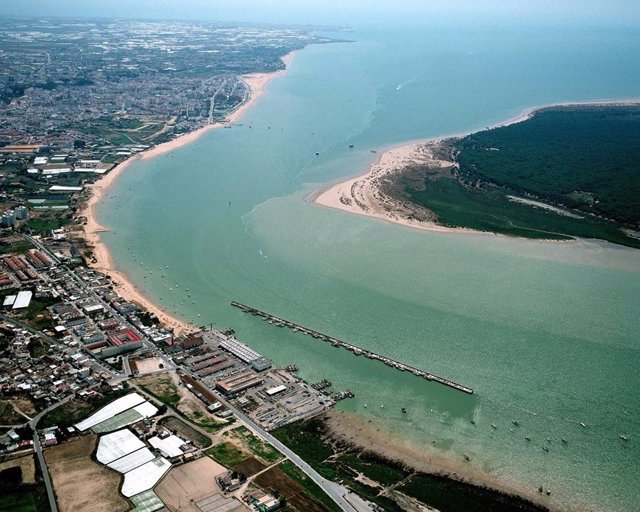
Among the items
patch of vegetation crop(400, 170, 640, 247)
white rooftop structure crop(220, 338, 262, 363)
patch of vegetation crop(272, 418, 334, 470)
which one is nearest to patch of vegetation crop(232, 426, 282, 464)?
patch of vegetation crop(272, 418, 334, 470)

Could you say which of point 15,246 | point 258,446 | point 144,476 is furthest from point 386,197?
point 144,476

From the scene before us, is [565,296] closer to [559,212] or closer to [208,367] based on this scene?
[559,212]

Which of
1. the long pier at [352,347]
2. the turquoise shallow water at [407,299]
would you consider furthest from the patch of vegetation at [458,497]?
the long pier at [352,347]

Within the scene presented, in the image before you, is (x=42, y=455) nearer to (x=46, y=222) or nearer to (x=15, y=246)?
(x=15, y=246)

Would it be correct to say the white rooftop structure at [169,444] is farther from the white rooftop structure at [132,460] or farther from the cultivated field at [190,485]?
the cultivated field at [190,485]

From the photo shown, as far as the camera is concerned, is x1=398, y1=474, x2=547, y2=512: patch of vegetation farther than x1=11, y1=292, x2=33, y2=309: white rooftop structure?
No

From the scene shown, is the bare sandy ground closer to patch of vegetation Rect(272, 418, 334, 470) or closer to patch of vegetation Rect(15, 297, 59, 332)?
patch of vegetation Rect(272, 418, 334, 470)
